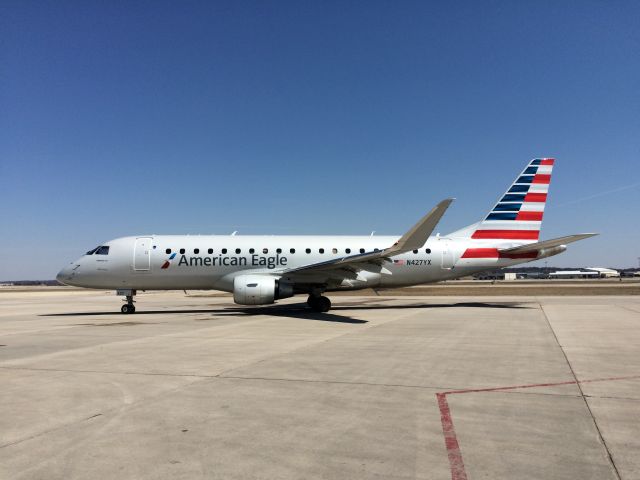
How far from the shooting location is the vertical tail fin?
24.1 m

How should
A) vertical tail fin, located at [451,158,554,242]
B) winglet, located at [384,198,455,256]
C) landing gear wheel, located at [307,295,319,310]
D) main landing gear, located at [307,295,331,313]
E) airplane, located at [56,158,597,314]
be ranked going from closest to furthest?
1. winglet, located at [384,198,455,256]
2. airplane, located at [56,158,597,314]
3. main landing gear, located at [307,295,331,313]
4. landing gear wheel, located at [307,295,319,310]
5. vertical tail fin, located at [451,158,554,242]

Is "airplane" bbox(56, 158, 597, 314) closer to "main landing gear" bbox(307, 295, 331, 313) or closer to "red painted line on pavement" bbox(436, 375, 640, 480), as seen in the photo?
"main landing gear" bbox(307, 295, 331, 313)

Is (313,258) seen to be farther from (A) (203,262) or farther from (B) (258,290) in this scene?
(A) (203,262)

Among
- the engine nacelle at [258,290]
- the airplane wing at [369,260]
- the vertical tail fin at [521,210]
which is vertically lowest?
the engine nacelle at [258,290]

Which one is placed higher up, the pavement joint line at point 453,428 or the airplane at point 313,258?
the airplane at point 313,258

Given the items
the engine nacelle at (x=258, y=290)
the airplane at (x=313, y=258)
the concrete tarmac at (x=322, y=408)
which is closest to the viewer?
the concrete tarmac at (x=322, y=408)

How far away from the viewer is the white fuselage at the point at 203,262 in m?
21.1

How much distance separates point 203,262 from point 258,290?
381cm

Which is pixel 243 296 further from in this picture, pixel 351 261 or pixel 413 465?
pixel 413 465

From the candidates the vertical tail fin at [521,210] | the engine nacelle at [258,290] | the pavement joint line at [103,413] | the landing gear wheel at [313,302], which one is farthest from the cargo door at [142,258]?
the vertical tail fin at [521,210]

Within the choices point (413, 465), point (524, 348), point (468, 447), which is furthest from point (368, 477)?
point (524, 348)

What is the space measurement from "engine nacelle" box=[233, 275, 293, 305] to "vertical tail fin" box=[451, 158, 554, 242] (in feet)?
34.4

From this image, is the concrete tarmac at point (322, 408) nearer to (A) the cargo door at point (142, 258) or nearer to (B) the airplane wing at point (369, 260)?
(B) the airplane wing at point (369, 260)

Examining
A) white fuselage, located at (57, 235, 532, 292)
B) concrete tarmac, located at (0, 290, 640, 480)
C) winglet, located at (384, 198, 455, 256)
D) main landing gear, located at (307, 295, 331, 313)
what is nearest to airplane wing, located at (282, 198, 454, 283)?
winglet, located at (384, 198, 455, 256)
